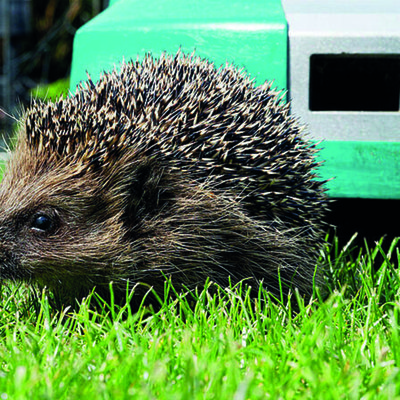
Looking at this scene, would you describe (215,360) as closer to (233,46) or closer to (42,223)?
(42,223)

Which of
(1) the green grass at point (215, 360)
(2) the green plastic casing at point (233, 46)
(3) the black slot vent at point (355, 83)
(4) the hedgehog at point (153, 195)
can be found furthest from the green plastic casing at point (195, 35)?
(1) the green grass at point (215, 360)

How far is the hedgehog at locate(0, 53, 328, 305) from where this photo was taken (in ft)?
10.1

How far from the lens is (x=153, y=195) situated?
10.5 feet

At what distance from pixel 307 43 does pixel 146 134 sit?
1253 millimetres

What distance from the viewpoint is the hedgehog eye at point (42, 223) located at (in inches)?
121

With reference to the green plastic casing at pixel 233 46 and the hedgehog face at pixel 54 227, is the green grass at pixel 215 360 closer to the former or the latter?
the hedgehog face at pixel 54 227

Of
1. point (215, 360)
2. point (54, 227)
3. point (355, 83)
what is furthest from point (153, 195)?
point (355, 83)

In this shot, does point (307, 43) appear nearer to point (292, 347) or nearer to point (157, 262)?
point (157, 262)

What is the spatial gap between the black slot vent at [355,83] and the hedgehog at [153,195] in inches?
35.5

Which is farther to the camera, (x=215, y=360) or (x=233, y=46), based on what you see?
(x=233, y=46)

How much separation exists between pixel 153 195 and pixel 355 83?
1998 mm

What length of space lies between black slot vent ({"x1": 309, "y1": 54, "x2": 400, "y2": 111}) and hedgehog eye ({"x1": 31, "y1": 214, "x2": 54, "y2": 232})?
1.87m

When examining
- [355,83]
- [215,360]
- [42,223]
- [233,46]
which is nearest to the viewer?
[215,360]

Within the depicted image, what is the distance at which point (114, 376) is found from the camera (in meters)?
2.18
